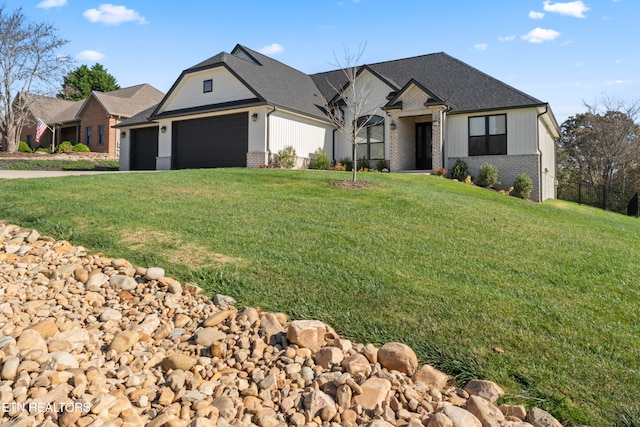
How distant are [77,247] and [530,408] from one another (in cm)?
501

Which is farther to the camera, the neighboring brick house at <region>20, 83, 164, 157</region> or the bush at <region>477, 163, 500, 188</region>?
the neighboring brick house at <region>20, 83, 164, 157</region>

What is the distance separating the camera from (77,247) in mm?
5008

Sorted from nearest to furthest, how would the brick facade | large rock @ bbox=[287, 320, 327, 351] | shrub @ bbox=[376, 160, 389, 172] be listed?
1. large rock @ bbox=[287, 320, 327, 351]
2. shrub @ bbox=[376, 160, 389, 172]
3. the brick facade

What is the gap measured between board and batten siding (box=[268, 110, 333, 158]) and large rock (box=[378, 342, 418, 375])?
1472 cm

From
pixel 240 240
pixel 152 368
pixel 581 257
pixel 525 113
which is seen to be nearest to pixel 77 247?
pixel 240 240

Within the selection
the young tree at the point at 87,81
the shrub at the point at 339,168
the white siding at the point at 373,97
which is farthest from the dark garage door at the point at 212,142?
the young tree at the point at 87,81

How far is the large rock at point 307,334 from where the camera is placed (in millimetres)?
3152

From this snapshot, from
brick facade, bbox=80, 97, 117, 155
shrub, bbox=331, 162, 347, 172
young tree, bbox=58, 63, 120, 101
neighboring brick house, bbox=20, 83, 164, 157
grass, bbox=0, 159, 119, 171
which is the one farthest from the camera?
young tree, bbox=58, 63, 120, 101

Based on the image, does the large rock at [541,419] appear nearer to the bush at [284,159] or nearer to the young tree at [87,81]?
the bush at [284,159]

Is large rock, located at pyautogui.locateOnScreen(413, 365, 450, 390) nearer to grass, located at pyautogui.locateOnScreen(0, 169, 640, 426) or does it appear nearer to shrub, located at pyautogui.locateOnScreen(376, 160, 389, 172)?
grass, located at pyautogui.locateOnScreen(0, 169, 640, 426)

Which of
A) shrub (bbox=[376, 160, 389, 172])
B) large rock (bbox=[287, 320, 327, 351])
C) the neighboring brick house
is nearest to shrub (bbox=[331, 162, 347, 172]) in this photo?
shrub (bbox=[376, 160, 389, 172])

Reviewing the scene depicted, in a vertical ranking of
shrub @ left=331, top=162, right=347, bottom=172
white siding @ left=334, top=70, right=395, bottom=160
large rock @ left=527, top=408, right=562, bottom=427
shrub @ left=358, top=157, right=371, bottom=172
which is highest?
white siding @ left=334, top=70, right=395, bottom=160

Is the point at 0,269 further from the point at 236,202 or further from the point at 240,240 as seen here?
the point at 236,202

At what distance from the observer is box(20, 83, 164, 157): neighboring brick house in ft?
99.9
